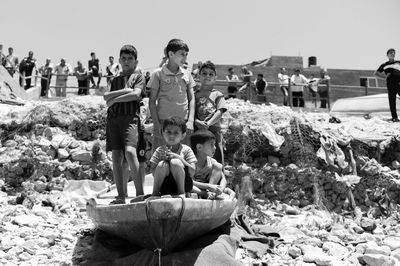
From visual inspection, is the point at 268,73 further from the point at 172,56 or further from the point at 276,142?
the point at 172,56

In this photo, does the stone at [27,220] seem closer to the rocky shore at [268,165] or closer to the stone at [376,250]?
the rocky shore at [268,165]

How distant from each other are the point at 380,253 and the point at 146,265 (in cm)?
318

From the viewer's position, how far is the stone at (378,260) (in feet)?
20.2

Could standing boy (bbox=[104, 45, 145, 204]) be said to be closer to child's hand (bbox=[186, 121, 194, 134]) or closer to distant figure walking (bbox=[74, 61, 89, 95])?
child's hand (bbox=[186, 121, 194, 134])

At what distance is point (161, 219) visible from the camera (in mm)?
4867

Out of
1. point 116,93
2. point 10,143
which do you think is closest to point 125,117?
point 116,93

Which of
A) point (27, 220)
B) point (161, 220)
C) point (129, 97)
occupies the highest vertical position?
point (129, 97)

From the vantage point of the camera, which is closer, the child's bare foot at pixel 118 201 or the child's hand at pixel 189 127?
the child's bare foot at pixel 118 201

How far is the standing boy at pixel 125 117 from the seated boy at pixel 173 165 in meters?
0.74

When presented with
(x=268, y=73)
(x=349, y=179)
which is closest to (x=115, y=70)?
(x=349, y=179)

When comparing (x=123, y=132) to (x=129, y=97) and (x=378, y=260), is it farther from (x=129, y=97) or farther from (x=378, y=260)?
(x=378, y=260)

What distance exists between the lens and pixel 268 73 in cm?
2534

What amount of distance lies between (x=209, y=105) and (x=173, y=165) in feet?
6.71

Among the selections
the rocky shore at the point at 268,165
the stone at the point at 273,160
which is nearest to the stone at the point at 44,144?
the rocky shore at the point at 268,165
